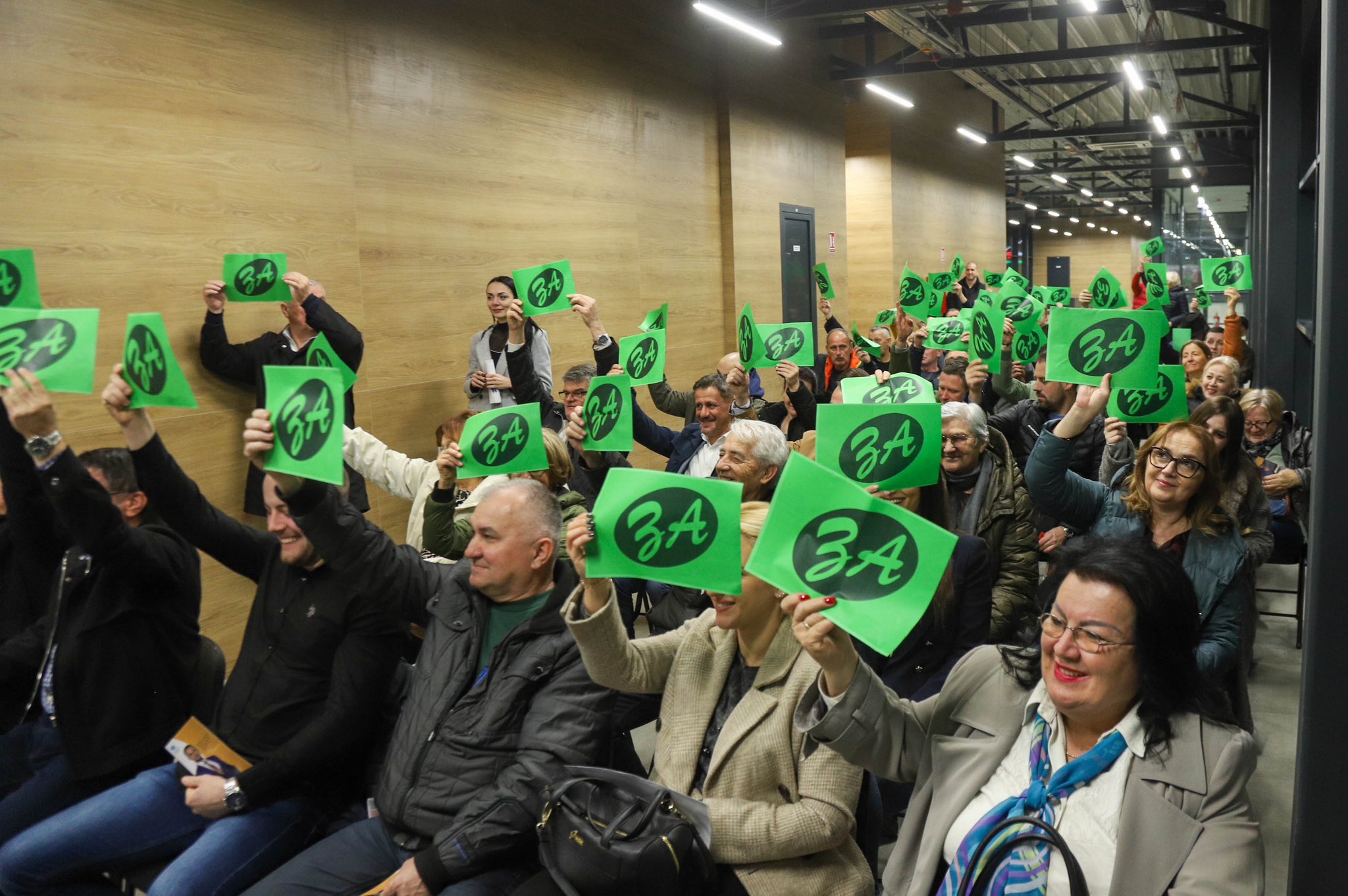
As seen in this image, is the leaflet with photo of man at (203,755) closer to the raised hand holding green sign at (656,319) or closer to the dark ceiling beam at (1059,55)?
the raised hand holding green sign at (656,319)

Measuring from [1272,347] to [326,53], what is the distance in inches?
313

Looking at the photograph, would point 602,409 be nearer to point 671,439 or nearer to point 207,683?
point 671,439

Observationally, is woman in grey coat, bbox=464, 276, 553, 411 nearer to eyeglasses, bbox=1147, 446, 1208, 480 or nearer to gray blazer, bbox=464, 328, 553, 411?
gray blazer, bbox=464, 328, 553, 411

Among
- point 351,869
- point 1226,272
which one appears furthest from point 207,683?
point 1226,272

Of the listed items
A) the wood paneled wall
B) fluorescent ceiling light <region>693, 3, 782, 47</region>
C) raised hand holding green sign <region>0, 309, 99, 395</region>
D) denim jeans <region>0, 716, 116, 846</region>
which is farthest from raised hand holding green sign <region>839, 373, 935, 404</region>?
fluorescent ceiling light <region>693, 3, 782, 47</region>

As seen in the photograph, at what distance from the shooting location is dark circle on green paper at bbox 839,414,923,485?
2846 mm

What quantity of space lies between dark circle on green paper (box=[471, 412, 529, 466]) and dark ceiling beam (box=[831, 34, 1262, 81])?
29.9 feet

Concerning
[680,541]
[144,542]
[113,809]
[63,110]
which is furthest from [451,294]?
[680,541]

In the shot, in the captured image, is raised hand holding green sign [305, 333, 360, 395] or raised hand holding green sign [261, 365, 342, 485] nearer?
raised hand holding green sign [261, 365, 342, 485]

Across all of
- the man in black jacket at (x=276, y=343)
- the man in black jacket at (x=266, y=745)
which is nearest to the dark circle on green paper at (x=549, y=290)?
the man in black jacket at (x=276, y=343)

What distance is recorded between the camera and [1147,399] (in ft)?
12.6

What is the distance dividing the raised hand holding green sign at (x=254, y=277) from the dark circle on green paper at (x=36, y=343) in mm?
Answer: 1991

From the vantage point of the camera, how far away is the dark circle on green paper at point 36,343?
8.75 feet

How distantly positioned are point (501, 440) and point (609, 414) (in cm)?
81
